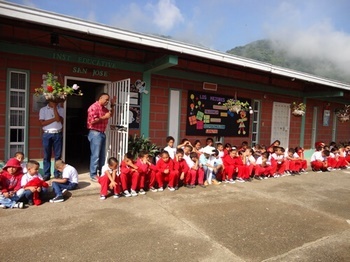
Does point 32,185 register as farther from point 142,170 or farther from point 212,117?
point 212,117

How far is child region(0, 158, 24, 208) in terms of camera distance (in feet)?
14.1

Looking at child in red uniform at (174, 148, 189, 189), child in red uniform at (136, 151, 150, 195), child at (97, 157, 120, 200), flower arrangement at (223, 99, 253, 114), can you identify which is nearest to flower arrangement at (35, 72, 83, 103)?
child at (97, 157, 120, 200)

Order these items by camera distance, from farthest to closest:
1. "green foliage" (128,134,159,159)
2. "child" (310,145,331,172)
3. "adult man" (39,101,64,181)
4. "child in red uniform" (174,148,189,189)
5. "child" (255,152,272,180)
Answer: "child" (310,145,331,172) → "child" (255,152,272,180) → "green foliage" (128,134,159,159) → "child in red uniform" (174,148,189,189) → "adult man" (39,101,64,181)

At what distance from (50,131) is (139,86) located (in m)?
2.54

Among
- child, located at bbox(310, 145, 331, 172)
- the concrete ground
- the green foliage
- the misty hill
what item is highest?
the misty hill

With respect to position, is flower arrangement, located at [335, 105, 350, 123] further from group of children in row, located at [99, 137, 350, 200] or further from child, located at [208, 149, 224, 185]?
child, located at [208, 149, 224, 185]

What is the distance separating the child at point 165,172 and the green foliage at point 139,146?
90cm

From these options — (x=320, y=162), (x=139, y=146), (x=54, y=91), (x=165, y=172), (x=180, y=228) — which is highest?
(x=54, y=91)

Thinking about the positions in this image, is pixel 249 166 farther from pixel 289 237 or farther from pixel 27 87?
pixel 27 87

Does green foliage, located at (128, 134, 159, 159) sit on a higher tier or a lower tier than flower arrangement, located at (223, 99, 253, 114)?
lower

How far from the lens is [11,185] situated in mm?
4445

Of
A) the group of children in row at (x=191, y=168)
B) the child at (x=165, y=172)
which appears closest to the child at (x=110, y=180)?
the group of children in row at (x=191, y=168)

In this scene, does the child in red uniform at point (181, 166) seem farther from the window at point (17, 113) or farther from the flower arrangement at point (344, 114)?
the flower arrangement at point (344, 114)

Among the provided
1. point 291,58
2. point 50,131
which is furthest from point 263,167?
point 291,58
